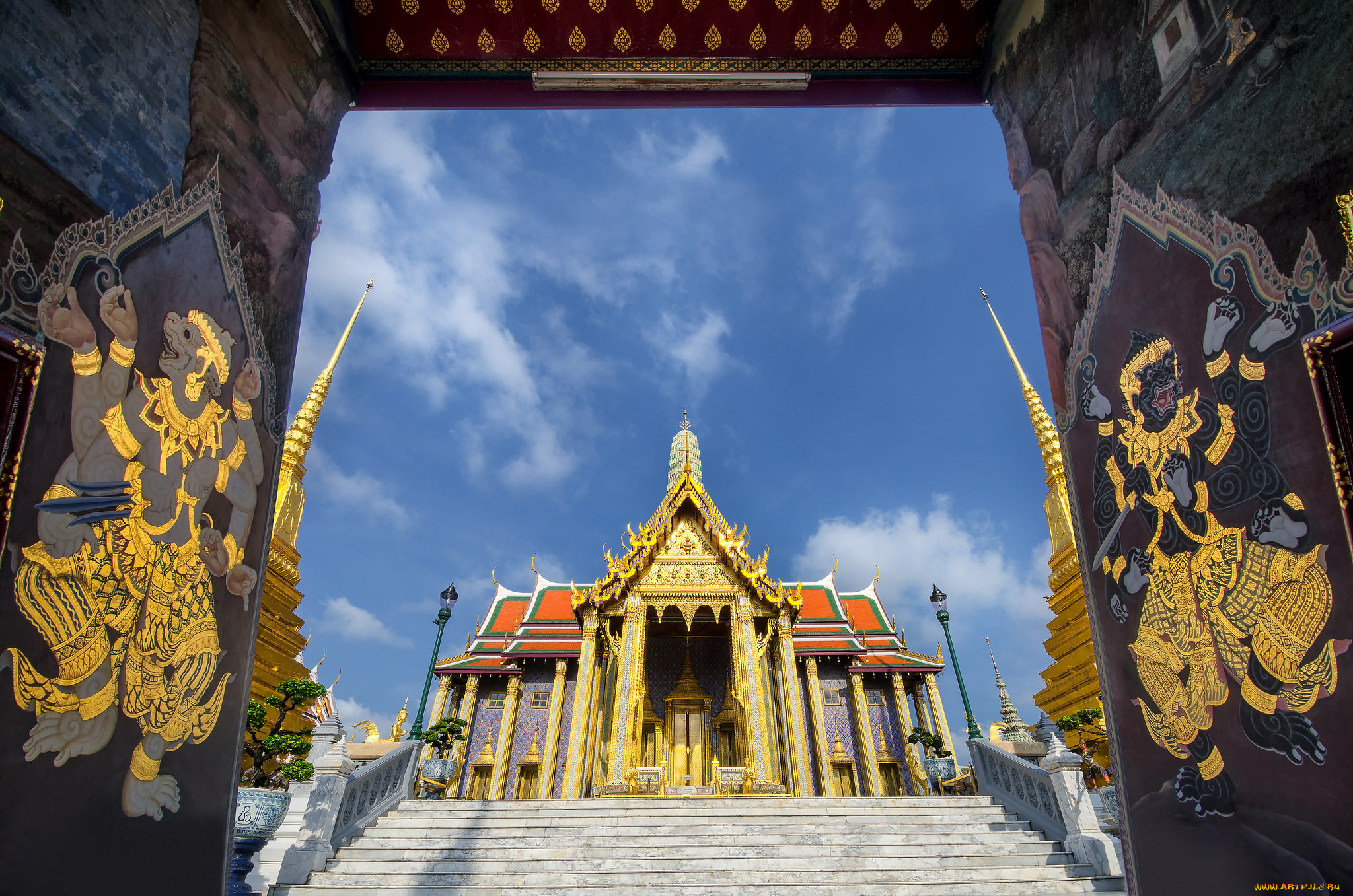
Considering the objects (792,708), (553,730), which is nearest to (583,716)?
(553,730)

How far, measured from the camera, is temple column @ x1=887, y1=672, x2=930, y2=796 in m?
19.0

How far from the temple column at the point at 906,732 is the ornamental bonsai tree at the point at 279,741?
15.6 metres

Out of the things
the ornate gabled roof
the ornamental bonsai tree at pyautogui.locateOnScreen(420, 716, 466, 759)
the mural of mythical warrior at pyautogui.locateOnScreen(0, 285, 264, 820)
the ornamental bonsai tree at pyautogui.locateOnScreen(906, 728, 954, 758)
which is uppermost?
the ornate gabled roof

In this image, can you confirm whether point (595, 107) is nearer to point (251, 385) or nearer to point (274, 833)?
point (251, 385)

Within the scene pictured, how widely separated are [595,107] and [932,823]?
10.4 metres

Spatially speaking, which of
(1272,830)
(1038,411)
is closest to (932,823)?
(1272,830)

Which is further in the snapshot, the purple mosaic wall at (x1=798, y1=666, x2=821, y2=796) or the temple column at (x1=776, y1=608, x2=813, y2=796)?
the purple mosaic wall at (x1=798, y1=666, x2=821, y2=796)

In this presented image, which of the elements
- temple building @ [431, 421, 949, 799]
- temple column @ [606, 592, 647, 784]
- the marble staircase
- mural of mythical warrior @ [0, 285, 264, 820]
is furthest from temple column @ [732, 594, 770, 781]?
mural of mythical warrior @ [0, 285, 264, 820]

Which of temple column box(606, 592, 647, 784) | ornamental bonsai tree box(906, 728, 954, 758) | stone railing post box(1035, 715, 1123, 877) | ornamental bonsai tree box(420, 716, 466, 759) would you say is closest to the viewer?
stone railing post box(1035, 715, 1123, 877)

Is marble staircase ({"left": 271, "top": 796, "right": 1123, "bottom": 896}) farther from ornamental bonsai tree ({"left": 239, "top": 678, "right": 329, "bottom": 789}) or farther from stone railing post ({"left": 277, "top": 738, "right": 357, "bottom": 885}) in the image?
ornamental bonsai tree ({"left": 239, "top": 678, "right": 329, "bottom": 789})

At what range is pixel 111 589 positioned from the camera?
13.5 ft

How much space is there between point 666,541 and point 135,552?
13.5 m

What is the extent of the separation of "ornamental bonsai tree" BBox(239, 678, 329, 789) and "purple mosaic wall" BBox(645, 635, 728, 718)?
9.42 m

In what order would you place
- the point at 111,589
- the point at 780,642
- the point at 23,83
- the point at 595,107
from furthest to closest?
1. the point at 780,642
2. the point at 595,107
3. the point at 111,589
4. the point at 23,83
